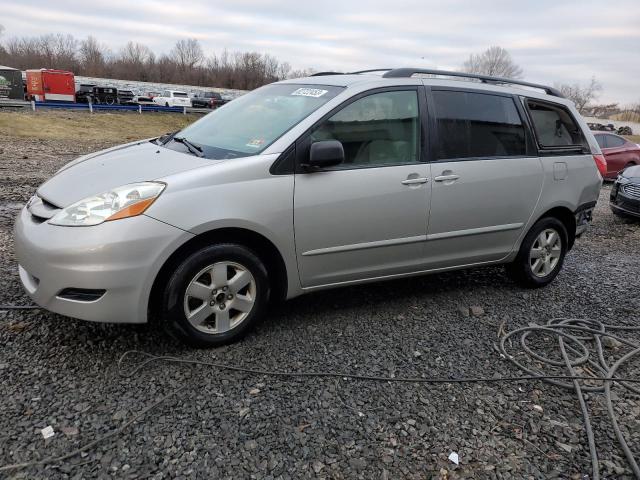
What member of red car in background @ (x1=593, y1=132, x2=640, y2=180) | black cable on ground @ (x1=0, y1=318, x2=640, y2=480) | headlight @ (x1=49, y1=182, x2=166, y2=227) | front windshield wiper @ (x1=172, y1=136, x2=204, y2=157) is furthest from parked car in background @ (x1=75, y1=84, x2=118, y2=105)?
black cable on ground @ (x1=0, y1=318, x2=640, y2=480)

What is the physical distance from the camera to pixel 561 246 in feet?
15.8

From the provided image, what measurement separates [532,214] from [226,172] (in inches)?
110

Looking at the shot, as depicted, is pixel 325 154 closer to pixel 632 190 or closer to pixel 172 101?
pixel 632 190

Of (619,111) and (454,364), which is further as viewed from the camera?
(619,111)

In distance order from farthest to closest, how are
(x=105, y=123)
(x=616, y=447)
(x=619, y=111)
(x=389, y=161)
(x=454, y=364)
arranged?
(x=619, y=111), (x=105, y=123), (x=389, y=161), (x=454, y=364), (x=616, y=447)

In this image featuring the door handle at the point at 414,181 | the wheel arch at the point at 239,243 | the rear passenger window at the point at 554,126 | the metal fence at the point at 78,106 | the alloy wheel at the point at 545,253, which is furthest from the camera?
the metal fence at the point at 78,106

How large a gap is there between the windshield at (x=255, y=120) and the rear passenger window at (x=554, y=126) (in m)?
2.04

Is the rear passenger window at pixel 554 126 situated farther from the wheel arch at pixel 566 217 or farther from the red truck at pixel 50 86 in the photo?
the red truck at pixel 50 86

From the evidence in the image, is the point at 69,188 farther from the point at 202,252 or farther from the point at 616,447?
the point at 616,447

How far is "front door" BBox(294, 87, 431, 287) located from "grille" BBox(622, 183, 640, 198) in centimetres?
653

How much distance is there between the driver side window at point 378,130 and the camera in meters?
3.48

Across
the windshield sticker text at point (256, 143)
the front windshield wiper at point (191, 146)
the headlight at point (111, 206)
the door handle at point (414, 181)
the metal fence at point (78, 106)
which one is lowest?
the metal fence at point (78, 106)

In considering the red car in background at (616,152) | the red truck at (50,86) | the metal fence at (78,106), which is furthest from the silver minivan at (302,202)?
the red truck at (50,86)

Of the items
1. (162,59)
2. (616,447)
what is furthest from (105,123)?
(162,59)
